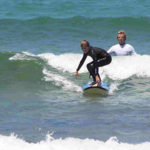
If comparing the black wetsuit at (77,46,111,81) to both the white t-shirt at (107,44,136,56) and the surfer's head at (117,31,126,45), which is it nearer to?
the white t-shirt at (107,44,136,56)

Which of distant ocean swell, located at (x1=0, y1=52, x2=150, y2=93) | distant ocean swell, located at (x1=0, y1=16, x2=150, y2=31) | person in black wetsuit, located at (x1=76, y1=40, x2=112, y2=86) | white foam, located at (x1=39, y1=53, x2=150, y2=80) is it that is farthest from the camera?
distant ocean swell, located at (x1=0, y1=16, x2=150, y2=31)

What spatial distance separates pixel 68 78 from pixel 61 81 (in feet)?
1.95

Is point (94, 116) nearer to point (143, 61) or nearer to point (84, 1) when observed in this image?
point (143, 61)

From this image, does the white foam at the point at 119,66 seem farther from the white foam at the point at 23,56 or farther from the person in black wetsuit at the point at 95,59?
the person in black wetsuit at the point at 95,59

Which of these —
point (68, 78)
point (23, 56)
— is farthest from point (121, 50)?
point (23, 56)

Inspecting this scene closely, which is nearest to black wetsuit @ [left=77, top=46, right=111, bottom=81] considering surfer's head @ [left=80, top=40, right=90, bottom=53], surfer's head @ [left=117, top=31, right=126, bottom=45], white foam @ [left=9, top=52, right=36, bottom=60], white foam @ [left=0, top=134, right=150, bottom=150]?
surfer's head @ [left=80, top=40, right=90, bottom=53]

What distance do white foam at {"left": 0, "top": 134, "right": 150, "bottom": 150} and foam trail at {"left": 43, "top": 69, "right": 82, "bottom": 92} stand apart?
4.68 m

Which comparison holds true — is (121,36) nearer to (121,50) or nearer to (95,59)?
(121,50)

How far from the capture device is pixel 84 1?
27266mm

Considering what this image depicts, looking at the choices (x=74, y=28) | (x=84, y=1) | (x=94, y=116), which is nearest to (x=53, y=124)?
(x=94, y=116)

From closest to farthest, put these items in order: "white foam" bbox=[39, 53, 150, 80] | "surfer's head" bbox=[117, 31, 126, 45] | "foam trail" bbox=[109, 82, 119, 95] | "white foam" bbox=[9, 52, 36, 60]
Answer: "foam trail" bbox=[109, 82, 119, 95], "surfer's head" bbox=[117, 31, 126, 45], "white foam" bbox=[39, 53, 150, 80], "white foam" bbox=[9, 52, 36, 60]

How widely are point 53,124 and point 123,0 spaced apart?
1773 cm

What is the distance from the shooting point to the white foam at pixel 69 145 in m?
9.06

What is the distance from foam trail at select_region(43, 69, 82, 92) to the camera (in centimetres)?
1429
